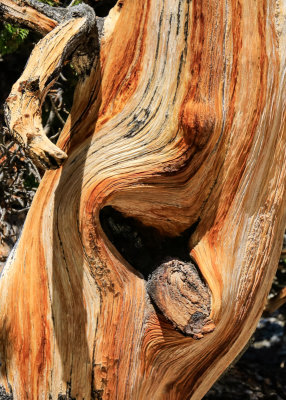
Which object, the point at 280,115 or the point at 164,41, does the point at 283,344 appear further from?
the point at 164,41

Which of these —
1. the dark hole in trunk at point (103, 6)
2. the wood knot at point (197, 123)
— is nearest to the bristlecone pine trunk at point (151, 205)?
the wood knot at point (197, 123)

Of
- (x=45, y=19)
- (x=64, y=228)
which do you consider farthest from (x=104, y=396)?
(x=45, y=19)

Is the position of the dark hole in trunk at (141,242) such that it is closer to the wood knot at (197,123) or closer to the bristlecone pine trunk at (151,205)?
the bristlecone pine trunk at (151,205)

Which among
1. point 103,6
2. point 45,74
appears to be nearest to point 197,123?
point 45,74

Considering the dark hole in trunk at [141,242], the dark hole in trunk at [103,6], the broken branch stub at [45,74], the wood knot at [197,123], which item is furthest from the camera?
the dark hole in trunk at [103,6]

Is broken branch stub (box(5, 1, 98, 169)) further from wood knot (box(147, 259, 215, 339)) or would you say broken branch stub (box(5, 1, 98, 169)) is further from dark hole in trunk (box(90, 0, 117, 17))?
dark hole in trunk (box(90, 0, 117, 17))

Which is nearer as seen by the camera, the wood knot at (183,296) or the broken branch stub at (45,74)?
the broken branch stub at (45,74)

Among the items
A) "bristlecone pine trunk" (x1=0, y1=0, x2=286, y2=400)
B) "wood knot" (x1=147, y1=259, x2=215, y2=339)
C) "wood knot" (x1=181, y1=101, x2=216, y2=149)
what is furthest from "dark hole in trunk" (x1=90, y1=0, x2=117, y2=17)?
"wood knot" (x1=147, y1=259, x2=215, y2=339)
